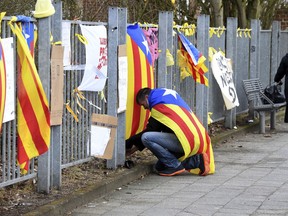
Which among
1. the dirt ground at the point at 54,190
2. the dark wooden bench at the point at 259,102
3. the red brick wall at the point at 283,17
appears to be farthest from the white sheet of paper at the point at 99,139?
the red brick wall at the point at 283,17

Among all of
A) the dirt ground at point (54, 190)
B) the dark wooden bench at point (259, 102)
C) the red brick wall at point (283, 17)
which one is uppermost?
the red brick wall at point (283, 17)

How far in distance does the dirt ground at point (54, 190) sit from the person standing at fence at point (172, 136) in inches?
18.6

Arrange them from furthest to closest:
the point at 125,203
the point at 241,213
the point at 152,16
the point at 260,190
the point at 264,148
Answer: the point at 152,16
the point at 264,148
the point at 260,190
the point at 125,203
the point at 241,213

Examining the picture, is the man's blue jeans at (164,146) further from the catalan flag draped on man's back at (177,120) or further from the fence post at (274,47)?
the fence post at (274,47)

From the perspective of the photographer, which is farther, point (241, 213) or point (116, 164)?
point (116, 164)

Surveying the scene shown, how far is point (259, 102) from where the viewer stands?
15133mm

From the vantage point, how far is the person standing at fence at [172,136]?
973 cm

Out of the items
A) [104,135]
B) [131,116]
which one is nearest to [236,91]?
[131,116]

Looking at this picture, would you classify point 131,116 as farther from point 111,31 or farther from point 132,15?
point 132,15

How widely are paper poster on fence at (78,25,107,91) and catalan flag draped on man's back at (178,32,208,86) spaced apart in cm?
262

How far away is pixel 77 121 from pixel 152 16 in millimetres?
7912

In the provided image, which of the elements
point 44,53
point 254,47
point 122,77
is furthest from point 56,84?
point 254,47

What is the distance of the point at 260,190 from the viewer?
906cm

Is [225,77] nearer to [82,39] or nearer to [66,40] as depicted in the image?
[82,39]
